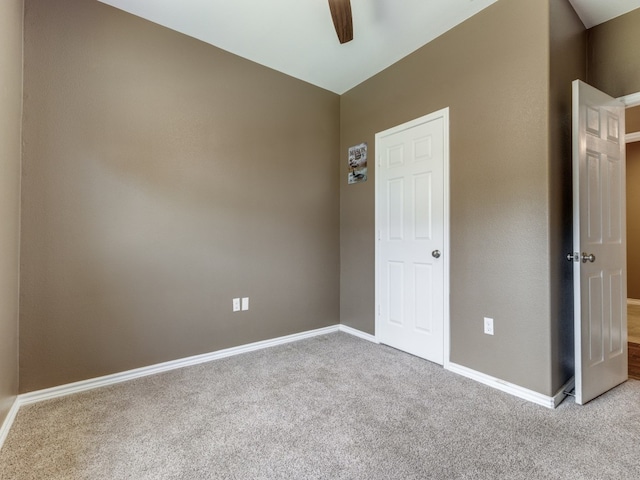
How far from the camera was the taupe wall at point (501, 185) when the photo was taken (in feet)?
6.34

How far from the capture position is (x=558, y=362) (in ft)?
6.39

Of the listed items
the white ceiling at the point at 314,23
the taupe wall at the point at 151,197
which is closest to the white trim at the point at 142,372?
the taupe wall at the point at 151,197

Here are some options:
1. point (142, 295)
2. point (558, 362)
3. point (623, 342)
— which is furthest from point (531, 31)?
point (142, 295)

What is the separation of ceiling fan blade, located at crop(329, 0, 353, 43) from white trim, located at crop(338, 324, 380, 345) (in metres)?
2.57

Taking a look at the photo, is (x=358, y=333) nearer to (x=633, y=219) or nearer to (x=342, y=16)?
(x=342, y=16)

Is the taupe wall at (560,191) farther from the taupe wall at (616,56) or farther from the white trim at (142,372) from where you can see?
the white trim at (142,372)

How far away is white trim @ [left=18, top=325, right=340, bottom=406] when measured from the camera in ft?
6.45

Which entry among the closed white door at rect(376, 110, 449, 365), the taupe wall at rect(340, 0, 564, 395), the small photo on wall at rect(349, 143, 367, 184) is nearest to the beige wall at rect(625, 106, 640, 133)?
the taupe wall at rect(340, 0, 564, 395)

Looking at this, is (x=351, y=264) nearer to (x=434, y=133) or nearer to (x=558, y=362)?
(x=434, y=133)

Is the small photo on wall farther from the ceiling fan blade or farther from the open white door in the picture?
the open white door

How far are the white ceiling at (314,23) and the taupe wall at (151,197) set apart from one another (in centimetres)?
15

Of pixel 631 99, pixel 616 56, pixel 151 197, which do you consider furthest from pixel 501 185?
pixel 151 197

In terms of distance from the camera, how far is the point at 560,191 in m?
1.99

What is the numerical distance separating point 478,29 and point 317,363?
285 centimetres
